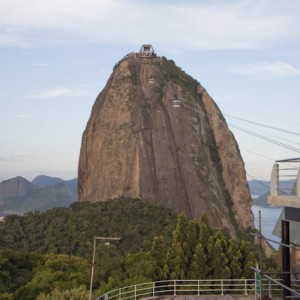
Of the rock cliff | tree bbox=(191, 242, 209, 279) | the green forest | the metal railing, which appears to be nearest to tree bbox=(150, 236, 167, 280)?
the green forest

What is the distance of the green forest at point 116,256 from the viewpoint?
159 ft

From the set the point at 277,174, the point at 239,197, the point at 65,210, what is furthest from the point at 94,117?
the point at 277,174

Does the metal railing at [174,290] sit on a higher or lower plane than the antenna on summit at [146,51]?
lower

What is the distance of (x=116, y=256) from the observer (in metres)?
64.0

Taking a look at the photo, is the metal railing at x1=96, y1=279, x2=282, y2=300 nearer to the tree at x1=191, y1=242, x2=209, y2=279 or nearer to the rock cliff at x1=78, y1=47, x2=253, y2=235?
the tree at x1=191, y1=242, x2=209, y2=279

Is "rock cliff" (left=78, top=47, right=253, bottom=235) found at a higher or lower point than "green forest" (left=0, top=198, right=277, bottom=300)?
higher

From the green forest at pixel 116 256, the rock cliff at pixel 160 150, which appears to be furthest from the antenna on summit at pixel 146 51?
the green forest at pixel 116 256

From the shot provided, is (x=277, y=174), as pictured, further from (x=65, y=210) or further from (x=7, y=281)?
(x=65, y=210)

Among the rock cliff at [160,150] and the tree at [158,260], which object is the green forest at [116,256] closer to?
the tree at [158,260]

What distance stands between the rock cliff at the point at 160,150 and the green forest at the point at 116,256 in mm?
12913

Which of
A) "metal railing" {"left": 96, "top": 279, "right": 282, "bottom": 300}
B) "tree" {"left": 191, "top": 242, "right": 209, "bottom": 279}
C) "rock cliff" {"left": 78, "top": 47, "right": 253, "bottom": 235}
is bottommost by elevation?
"metal railing" {"left": 96, "top": 279, "right": 282, "bottom": 300}

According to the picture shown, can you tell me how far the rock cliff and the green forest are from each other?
12.9 m

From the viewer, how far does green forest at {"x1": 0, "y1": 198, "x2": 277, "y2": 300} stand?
159 ft

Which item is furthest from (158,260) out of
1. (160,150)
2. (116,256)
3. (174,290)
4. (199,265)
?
(160,150)
